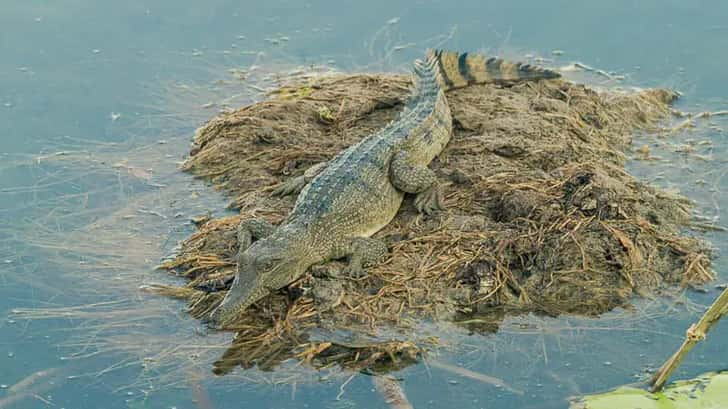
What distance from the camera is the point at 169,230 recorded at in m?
8.30

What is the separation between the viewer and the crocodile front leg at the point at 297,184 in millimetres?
8445

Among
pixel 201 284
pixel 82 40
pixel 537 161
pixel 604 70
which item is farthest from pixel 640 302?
pixel 82 40

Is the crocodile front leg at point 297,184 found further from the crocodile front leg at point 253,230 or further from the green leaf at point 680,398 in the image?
the green leaf at point 680,398

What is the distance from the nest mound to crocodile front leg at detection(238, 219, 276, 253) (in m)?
0.15

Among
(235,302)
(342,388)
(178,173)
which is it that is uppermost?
(178,173)

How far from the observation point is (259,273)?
709 cm

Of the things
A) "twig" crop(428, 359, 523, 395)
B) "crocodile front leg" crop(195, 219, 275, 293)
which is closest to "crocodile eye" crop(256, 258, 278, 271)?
"crocodile front leg" crop(195, 219, 275, 293)

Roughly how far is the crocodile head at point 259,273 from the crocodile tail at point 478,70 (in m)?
3.22

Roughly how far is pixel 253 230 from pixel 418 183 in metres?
1.34

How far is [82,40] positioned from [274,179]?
3.98m

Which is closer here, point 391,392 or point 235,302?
point 391,392

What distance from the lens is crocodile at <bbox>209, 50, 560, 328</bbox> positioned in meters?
7.12

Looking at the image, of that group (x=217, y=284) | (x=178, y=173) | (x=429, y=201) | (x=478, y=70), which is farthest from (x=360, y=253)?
(x=478, y=70)

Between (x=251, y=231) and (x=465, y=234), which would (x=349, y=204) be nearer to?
(x=251, y=231)
